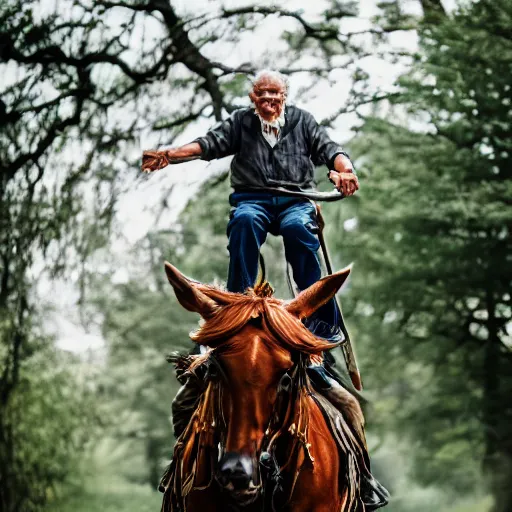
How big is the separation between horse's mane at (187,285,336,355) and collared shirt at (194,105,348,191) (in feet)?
3.63

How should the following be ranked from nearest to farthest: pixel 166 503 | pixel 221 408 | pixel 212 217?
pixel 221 408
pixel 166 503
pixel 212 217

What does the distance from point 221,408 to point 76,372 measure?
14.1 meters

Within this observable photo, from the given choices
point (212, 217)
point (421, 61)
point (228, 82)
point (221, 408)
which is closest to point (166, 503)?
point (221, 408)

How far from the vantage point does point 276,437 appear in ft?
13.4

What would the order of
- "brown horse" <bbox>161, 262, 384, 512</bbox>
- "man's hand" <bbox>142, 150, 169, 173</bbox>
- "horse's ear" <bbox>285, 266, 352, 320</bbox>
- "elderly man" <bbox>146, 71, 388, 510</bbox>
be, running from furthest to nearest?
"elderly man" <bbox>146, 71, 388, 510</bbox> → "man's hand" <bbox>142, 150, 169, 173</bbox> → "horse's ear" <bbox>285, 266, 352, 320</bbox> → "brown horse" <bbox>161, 262, 384, 512</bbox>

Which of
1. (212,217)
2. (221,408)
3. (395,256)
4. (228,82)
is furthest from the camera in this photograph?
(395,256)

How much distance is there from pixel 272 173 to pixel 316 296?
1186 millimetres

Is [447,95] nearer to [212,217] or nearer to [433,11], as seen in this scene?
[433,11]

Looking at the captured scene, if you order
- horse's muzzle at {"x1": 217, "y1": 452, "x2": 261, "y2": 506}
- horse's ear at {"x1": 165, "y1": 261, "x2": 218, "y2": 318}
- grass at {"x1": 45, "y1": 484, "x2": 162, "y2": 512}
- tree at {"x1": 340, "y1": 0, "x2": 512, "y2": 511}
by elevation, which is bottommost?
horse's muzzle at {"x1": 217, "y1": 452, "x2": 261, "y2": 506}

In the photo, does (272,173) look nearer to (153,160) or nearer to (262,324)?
(153,160)

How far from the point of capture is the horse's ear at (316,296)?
4219mm

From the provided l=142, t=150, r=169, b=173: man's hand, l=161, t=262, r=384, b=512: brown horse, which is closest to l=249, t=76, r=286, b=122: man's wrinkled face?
l=142, t=150, r=169, b=173: man's hand

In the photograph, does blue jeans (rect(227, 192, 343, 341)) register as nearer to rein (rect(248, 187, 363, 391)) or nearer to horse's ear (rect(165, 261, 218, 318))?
rein (rect(248, 187, 363, 391))

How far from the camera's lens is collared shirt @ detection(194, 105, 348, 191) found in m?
5.26
